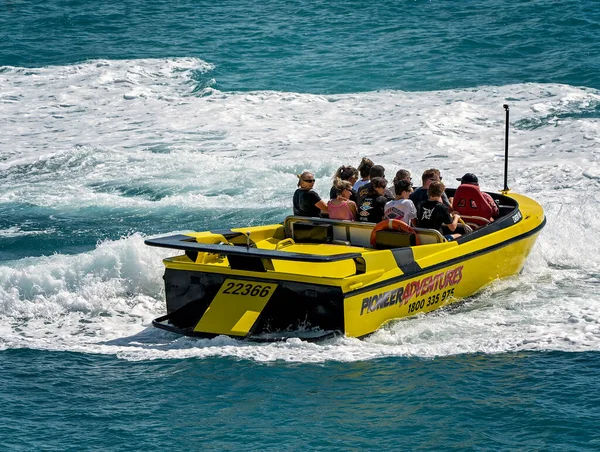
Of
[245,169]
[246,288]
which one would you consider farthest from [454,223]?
[245,169]

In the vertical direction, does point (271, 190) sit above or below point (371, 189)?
below

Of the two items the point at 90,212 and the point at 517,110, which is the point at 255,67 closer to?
the point at 517,110

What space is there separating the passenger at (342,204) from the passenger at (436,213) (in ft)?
2.62

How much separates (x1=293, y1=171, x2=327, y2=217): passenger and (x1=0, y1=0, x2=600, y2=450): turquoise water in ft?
5.91

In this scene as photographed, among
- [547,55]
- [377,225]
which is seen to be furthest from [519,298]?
[547,55]

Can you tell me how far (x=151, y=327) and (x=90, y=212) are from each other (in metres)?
5.86

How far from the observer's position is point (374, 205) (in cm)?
1157

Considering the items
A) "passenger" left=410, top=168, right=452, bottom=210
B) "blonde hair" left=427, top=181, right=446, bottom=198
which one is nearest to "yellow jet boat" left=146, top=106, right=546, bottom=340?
"blonde hair" left=427, top=181, right=446, bottom=198

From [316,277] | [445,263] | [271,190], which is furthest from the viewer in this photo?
[271,190]

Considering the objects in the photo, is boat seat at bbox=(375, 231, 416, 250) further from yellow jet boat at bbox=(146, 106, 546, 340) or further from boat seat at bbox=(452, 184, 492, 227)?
boat seat at bbox=(452, 184, 492, 227)

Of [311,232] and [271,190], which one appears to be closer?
[311,232]

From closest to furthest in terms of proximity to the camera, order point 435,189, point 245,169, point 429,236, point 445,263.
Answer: point 445,263 → point 429,236 → point 435,189 → point 245,169

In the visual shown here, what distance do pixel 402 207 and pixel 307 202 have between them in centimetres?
124

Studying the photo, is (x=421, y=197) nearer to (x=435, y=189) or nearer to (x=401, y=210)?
(x=435, y=189)
